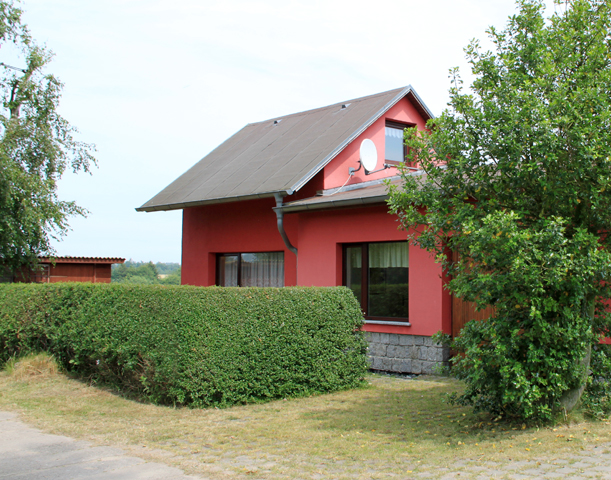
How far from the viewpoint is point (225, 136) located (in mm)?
17969

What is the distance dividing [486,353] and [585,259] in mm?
1305

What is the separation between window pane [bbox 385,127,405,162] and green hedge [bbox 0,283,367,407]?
6044 millimetres

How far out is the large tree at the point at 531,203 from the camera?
5.38 m

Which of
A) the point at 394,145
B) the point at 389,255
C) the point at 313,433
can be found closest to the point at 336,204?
the point at 389,255

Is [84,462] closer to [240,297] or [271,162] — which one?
[240,297]

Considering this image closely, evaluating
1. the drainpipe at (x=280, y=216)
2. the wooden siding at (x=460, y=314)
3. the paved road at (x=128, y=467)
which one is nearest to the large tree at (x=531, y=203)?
the paved road at (x=128, y=467)

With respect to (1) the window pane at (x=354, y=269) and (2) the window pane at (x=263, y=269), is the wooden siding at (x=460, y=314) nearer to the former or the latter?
(1) the window pane at (x=354, y=269)

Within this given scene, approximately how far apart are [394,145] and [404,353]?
5995 millimetres

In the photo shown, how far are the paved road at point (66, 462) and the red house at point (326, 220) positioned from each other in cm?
554

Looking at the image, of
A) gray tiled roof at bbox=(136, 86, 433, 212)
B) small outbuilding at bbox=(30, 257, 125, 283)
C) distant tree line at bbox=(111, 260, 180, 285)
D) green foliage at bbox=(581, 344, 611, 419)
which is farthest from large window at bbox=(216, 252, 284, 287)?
green foliage at bbox=(581, 344, 611, 419)

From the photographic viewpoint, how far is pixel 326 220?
11484 mm

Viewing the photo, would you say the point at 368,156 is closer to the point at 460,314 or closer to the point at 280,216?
the point at 280,216

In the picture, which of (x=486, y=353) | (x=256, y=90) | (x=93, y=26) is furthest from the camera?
(x=256, y=90)

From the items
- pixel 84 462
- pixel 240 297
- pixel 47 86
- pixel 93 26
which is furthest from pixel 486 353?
pixel 47 86
